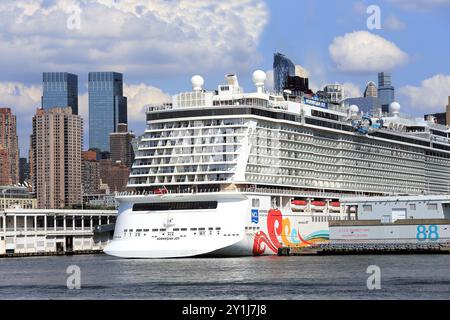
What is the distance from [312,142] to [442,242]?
1924 cm

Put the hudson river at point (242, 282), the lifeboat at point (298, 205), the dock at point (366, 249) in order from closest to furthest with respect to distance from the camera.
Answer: the hudson river at point (242, 282)
the dock at point (366, 249)
the lifeboat at point (298, 205)

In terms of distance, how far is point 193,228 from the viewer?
247ft

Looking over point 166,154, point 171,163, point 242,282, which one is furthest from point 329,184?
point 242,282

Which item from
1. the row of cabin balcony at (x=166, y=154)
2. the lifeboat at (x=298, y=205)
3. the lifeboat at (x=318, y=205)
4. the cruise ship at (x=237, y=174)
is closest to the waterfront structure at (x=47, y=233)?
the row of cabin balcony at (x=166, y=154)

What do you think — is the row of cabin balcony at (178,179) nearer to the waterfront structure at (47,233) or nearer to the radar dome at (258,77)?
the radar dome at (258,77)

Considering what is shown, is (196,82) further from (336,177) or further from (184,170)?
(336,177)

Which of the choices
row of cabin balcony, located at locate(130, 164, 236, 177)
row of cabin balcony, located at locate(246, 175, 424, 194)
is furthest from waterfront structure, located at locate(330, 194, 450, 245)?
row of cabin balcony, located at locate(130, 164, 236, 177)

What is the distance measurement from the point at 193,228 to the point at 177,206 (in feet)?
10.6

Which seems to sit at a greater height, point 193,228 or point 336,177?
point 336,177

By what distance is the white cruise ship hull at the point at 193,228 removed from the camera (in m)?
75.2

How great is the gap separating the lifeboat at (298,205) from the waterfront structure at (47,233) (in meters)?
47.0

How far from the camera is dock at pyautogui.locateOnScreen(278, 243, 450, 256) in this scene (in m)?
83.1

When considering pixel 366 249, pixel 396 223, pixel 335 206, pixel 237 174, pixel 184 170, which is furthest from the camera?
pixel 335 206
